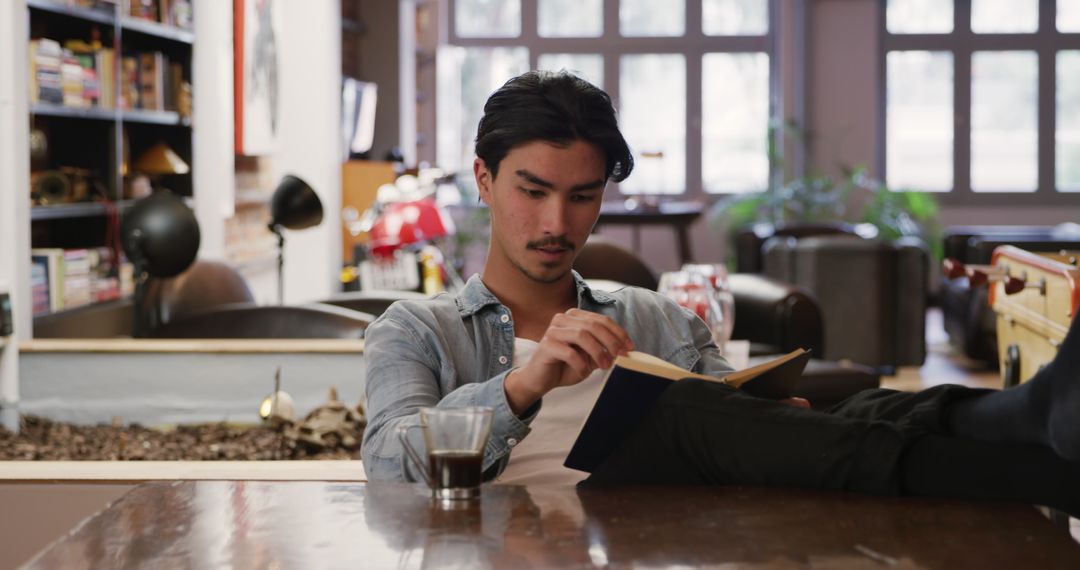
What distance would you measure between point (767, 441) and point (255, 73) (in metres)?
5.49

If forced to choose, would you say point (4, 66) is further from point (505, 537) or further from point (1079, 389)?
point (1079, 389)

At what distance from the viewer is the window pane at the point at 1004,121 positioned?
12.1 metres

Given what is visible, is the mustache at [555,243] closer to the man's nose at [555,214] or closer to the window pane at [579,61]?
the man's nose at [555,214]

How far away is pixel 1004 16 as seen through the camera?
476 inches

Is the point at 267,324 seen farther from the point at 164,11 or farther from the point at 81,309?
the point at 164,11

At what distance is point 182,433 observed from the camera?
3197mm

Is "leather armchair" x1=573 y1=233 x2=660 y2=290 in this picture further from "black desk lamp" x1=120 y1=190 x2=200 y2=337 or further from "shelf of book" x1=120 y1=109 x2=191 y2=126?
"black desk lamp" x1=120 y1=190 x2=200 y2=337

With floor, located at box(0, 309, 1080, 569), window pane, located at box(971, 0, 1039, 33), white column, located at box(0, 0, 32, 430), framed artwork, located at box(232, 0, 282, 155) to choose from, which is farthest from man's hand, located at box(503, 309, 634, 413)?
window pane, located at box(971, 0, 1039, 33)

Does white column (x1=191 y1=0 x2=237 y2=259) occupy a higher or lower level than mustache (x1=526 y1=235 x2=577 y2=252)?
higher

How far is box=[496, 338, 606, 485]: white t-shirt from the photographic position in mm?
1761

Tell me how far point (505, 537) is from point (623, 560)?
12 cm

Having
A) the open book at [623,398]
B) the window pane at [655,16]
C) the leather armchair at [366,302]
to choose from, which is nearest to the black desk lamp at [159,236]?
the leather armchair at [366,302]

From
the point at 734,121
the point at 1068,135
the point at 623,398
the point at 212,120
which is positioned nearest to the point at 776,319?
the point at 212,120

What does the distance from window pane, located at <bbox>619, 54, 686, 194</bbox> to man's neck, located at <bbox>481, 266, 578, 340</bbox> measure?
1072 centimetres
